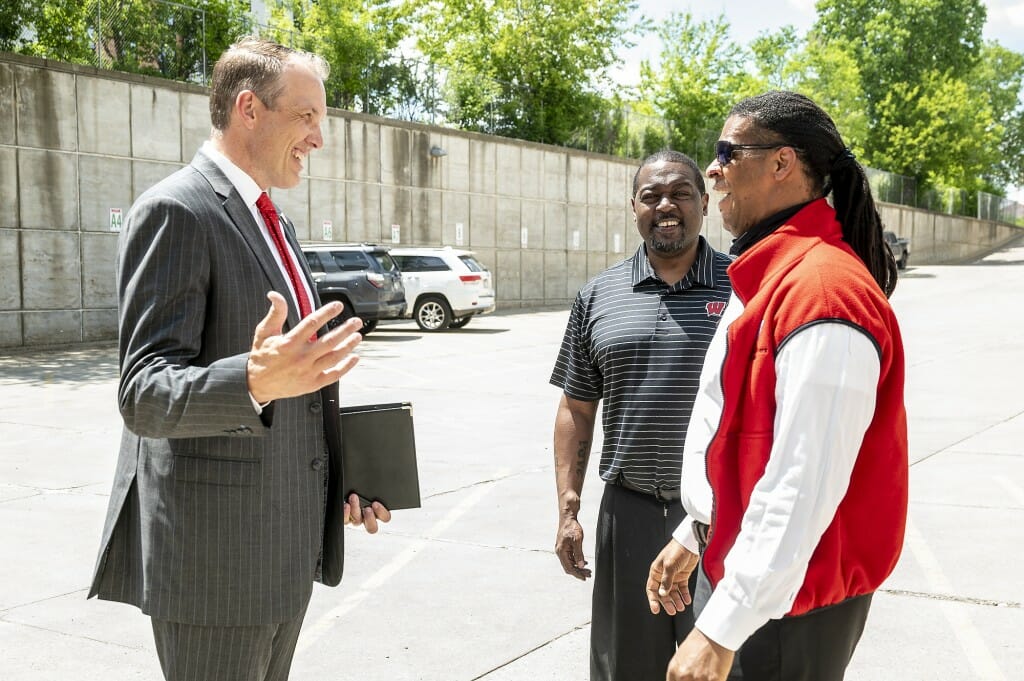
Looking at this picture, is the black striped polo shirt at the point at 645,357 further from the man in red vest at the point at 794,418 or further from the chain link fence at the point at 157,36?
the chain link fence at the point at 157,36

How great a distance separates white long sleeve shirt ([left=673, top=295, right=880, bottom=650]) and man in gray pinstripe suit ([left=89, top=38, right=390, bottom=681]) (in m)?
0.79

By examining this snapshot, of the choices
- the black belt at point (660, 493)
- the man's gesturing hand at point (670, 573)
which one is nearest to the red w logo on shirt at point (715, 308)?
the black belt at point (660, 493)

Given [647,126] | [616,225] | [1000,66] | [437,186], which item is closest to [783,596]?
[437,186]

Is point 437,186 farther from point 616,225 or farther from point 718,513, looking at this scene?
point 718,513

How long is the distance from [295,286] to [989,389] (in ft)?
40.5

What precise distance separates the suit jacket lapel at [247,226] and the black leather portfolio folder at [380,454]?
0.38m

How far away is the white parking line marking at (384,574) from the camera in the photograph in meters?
4.76

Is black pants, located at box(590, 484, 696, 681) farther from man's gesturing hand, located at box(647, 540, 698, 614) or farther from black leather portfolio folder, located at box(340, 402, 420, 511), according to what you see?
black leather portfolio folder, located at box(340, 402, 420, 511)


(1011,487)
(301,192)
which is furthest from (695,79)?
(1011,487)

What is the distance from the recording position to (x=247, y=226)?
229 centimetres

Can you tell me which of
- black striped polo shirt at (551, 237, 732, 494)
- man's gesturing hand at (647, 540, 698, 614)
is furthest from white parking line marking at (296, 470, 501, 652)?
man's gesturing hand at (647, 540, 698, 614)

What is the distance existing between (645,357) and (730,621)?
1556mm

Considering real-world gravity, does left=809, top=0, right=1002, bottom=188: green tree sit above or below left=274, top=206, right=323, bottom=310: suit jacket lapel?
above

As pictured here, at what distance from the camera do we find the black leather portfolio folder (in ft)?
8.53
